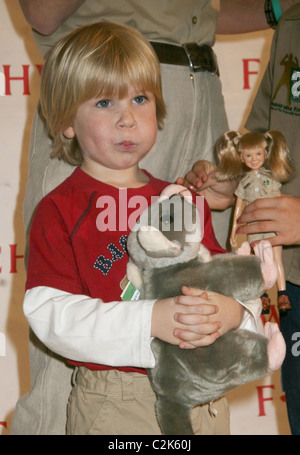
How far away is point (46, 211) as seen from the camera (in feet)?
3.24

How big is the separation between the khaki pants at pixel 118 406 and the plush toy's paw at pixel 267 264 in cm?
23

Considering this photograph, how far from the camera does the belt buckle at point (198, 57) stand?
1.24 meters

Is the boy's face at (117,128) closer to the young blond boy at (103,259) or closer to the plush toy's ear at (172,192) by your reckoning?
the young blond boy at (103,259)

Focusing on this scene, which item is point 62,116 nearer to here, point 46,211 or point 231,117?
point 46,211

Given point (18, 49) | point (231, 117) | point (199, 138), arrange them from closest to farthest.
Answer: point (199, 138)
point (18, 49)
point (231, 117)

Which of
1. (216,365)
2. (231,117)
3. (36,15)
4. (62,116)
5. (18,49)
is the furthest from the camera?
(231,117)

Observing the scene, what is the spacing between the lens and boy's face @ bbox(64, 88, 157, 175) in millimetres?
990

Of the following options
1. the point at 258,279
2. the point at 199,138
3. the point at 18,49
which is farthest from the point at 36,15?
the point at 18,49

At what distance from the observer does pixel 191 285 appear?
914 millimetres

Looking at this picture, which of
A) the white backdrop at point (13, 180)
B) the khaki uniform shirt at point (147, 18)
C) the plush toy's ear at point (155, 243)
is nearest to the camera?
the plush toy's ear at point (155, 243)

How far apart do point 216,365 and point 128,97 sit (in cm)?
43

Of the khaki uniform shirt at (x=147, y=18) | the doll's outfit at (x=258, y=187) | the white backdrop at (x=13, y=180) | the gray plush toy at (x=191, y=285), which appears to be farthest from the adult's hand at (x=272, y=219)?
the white backdrop at (x=13, y=180)

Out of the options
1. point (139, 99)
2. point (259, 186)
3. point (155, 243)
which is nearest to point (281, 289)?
point (259, 186)
